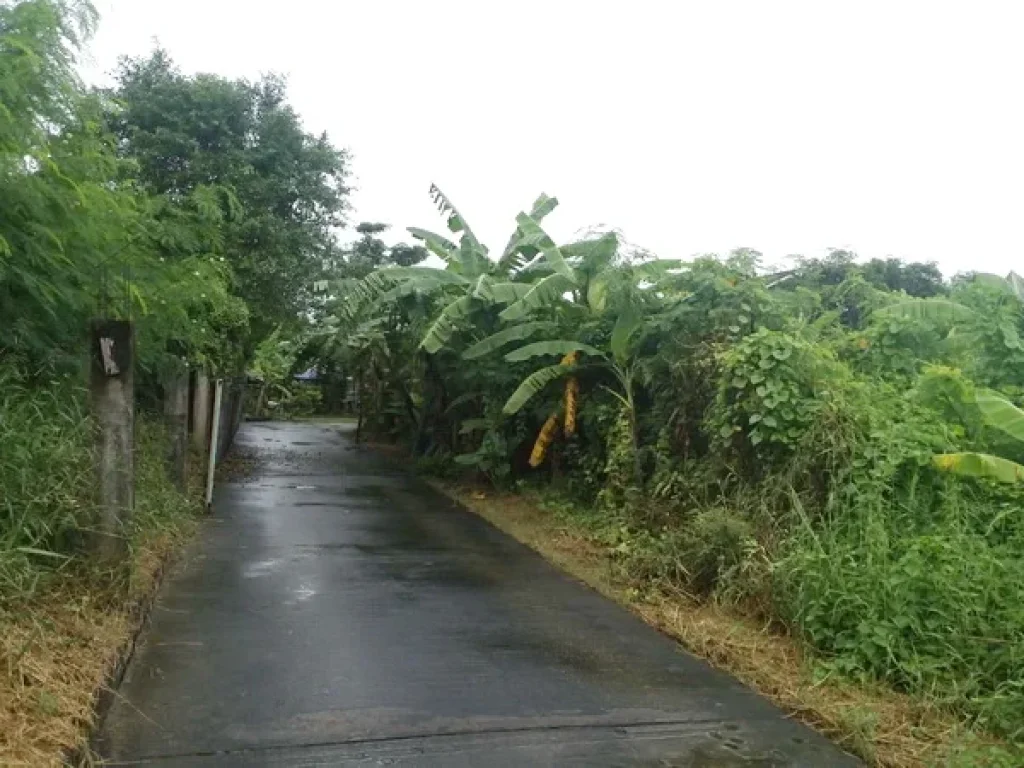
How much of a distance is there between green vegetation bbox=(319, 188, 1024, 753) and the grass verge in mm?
4118

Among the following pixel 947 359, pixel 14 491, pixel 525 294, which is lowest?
pixel 14 491

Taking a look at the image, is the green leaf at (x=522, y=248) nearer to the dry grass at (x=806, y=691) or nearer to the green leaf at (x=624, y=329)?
the green leaf at (x=624, y=329)

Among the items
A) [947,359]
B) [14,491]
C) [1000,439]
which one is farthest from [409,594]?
[947,359]

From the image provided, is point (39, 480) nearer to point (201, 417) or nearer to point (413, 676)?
point (413, 676)

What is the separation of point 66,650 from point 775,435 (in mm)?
5380

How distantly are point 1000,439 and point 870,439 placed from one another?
96cm

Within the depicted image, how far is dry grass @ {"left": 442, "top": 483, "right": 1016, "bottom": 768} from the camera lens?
4926 mm

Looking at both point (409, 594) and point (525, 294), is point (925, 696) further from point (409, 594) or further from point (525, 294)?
point (525, 294)

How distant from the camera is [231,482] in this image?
623 inches

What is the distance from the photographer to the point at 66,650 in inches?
215

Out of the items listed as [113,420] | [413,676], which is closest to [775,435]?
[413,676]

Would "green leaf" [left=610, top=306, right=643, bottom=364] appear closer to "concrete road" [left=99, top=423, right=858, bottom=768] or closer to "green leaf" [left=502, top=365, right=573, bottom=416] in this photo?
"green leaf" [left=502, top=365, right=573, bottom=416]

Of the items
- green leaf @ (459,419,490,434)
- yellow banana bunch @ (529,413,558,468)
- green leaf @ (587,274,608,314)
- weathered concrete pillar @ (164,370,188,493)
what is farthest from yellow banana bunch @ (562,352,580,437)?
weathered concrete pillar @ (164,370,188,493)

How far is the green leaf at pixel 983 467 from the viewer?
21.7 ft
